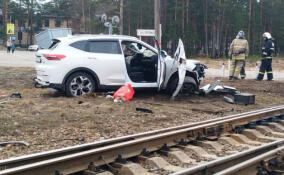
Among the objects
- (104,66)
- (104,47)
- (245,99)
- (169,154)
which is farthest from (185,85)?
(169,154)

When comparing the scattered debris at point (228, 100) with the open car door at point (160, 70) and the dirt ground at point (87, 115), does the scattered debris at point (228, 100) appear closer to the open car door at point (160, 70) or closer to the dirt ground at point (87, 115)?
the dirt ground at point (87, 115)

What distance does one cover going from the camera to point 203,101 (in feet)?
36.3

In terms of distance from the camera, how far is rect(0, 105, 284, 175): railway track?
449cm

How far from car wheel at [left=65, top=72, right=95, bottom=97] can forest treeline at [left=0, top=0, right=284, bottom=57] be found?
34859 mm

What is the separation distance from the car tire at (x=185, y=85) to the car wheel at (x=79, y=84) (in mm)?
2166

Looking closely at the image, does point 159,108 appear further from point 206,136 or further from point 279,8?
point 279,8

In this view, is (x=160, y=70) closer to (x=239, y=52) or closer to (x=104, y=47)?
(x=104, y=47)

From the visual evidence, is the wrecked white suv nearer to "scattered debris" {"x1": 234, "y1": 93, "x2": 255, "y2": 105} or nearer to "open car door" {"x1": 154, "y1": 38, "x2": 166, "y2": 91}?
"open car door" {"x1": 154, "y1": 38, "x2": 166, "y2": 91}

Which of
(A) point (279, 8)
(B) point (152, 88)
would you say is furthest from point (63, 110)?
(A) point (279, 8)

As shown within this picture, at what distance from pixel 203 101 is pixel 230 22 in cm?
4186

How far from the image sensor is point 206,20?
165 ft

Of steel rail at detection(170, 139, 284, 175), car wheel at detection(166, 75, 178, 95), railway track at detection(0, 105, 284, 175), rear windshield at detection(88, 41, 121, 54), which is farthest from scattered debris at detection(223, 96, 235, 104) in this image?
steel rail at detection(170, 139, 284, 175)

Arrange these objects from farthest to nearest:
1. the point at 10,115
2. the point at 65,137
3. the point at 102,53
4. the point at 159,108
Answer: the point at 102,53, the point at 159,108, the point at 10,115, the point at 65,137

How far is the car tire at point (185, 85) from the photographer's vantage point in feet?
35.9
